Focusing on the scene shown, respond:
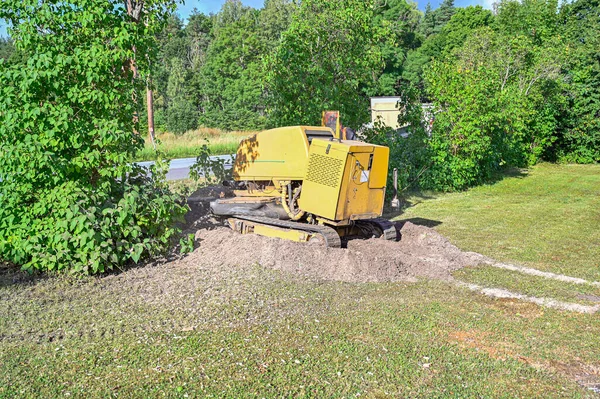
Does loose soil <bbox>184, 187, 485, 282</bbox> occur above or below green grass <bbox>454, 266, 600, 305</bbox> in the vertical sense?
above

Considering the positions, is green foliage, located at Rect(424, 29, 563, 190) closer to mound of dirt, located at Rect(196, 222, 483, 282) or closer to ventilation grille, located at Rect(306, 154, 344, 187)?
mound of dirt, located at Rect(196, 222, 483, 282)

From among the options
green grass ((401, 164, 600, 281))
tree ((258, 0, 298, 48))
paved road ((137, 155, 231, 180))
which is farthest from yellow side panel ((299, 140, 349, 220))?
tree ((258, 0, 298, 48))

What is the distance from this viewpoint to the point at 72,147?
352 inches

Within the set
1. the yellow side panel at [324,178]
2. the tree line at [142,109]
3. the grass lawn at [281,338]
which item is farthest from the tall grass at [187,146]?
the grass lawn at [281,338]

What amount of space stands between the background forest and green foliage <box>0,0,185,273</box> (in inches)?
68.4

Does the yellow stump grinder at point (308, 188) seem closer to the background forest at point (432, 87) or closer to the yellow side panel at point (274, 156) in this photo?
the yellow side panel at point (274, 156)

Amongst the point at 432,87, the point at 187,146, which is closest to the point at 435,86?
the point at 432,87

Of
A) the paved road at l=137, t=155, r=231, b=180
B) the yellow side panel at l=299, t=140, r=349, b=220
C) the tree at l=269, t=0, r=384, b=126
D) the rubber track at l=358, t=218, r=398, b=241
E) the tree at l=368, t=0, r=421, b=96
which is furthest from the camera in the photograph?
the tree at l=368, t=0, r=421, b=96

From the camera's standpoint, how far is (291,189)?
34.9ft

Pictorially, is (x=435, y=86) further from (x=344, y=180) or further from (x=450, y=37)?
(x=450, y=37)

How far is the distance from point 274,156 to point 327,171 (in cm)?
155

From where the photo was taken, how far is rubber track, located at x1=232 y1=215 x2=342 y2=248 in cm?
972

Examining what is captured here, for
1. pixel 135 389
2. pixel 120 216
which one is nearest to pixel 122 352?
pixel 135 389

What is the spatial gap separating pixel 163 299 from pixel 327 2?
34.0 feet
